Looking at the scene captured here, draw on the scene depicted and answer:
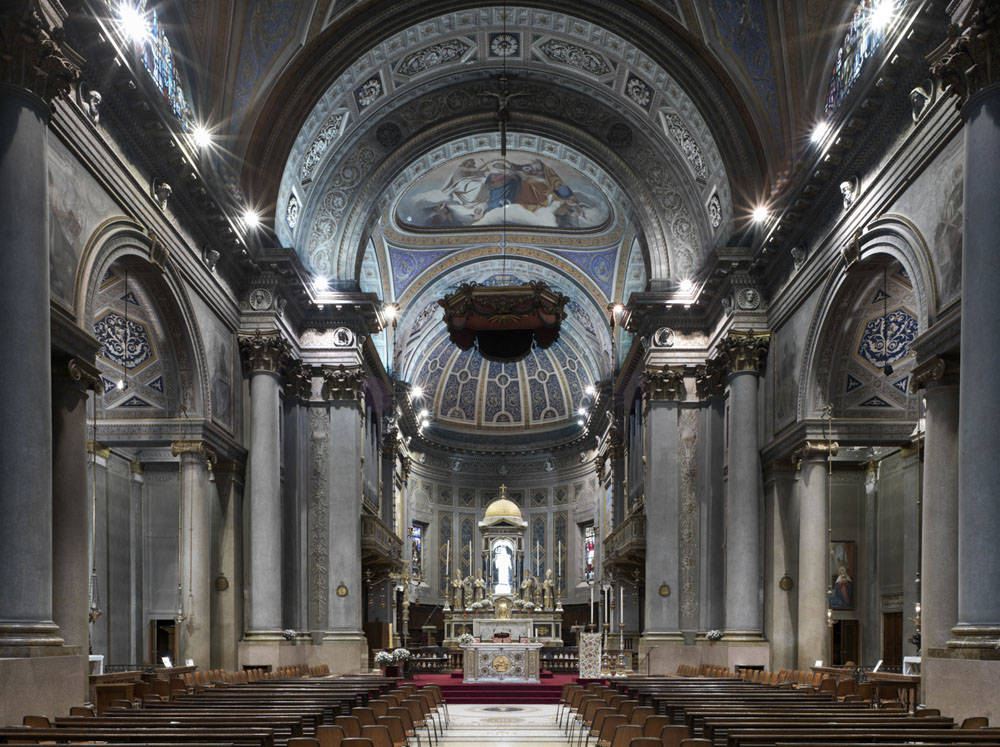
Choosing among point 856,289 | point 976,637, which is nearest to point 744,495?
point 856,289

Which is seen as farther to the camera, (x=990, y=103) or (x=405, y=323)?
(x=405, y=323)

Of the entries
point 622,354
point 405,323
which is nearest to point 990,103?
point 622,354

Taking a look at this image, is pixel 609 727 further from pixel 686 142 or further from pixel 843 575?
pixel 686 142

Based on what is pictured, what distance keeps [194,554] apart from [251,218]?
734 cm

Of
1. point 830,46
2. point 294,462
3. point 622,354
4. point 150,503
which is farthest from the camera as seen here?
point 622,354

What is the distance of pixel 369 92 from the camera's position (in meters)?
26.1

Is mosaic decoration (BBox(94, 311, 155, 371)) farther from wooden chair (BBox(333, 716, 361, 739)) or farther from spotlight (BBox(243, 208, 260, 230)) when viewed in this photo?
wooden chair (BBox(333, 716, 361, 739))

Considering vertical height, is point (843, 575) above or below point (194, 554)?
below

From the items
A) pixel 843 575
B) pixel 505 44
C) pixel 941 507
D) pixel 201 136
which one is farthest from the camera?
pixel 843 575

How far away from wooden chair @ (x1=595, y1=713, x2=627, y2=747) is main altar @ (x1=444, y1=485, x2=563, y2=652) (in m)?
24.0

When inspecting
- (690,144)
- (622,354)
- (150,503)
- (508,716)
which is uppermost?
(690,144)

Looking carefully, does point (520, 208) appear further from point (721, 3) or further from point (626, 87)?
point (721, 3)

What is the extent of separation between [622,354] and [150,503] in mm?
17797

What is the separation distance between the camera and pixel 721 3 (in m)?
22.2
